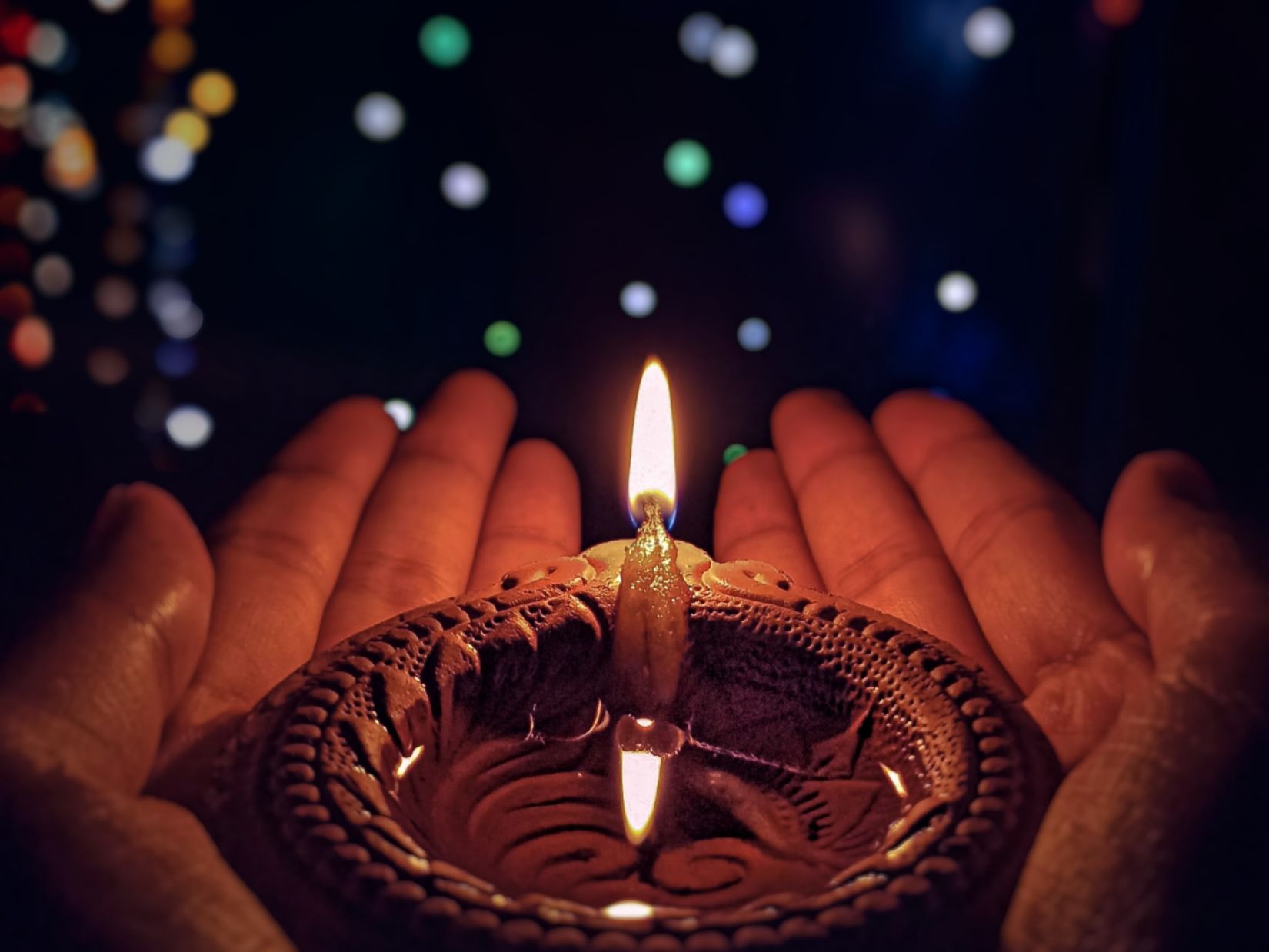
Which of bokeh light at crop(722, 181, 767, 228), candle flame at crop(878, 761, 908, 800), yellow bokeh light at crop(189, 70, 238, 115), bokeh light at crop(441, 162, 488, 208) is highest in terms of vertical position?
yellow bokeh light at crop(189, 70, 238, 115)

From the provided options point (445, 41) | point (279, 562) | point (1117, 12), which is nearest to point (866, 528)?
point (279, 562)

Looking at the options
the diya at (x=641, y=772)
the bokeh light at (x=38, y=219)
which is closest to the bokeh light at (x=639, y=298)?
the diya at (x=641, y=772)

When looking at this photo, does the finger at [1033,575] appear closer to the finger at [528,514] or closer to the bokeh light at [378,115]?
the finger at [528,514]

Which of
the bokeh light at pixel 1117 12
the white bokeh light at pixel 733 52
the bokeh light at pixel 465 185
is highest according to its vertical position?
the bokeh light at pixel 1117 12

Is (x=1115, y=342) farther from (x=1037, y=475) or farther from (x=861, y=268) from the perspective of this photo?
(x=1037, y=475)

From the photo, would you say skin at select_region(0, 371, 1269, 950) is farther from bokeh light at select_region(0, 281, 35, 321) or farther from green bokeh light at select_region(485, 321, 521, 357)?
bokeh light at select_region(0, 281, 35, 321)


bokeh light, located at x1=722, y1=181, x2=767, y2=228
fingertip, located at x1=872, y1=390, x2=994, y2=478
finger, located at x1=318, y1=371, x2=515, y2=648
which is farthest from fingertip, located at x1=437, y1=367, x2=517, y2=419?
fingertip, located at x1=872, y1=390, x2=994, y2=478

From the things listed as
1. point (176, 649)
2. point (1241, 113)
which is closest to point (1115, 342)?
point (1241, 113)
